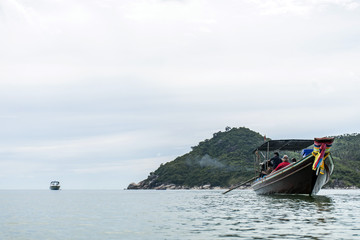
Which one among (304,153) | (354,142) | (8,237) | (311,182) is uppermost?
(354,142)

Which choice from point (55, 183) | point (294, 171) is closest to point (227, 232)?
point (294, 171)

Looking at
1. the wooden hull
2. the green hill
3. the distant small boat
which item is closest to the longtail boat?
the wooden hull

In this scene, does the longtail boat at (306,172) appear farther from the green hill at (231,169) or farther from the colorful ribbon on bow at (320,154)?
the green hill at (231,169)

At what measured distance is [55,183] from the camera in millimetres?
179875

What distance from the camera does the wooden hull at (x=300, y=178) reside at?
3612 centimetres

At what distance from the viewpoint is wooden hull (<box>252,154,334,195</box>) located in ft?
119

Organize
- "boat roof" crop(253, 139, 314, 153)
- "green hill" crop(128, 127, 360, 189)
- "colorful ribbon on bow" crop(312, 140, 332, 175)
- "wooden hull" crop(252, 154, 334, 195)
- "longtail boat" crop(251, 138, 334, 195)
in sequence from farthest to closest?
"green hill" crop(128, 127, 360, 189) < "boat roof" crop(253, 139, 314, 153) < "wooden hull" crop(252, 154, 334, 195) < "longtail boat" crop(251, 138, 334, 195) < "colorful ribbon on bow" crop(312, 140, 332, 175)

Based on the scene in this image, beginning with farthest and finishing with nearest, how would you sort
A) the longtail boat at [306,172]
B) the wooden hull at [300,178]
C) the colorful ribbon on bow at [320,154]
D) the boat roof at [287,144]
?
the boat roof at [287,144], the wooden hull at [300,178], the longtail boat at [306,172], the colorful ribbon on bow at [320,154]

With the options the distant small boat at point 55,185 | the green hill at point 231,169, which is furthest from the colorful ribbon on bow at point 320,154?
the distant small boat at point 55,185

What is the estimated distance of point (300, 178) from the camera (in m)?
37.1

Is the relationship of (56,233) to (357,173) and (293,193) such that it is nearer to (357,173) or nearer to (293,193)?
(293,193)

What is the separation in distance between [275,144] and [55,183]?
150 m

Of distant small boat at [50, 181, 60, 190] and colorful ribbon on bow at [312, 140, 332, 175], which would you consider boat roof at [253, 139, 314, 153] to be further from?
distant small boat at [50, 181, 60, 190]

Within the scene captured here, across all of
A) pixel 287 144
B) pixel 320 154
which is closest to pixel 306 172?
pixel 320 154
